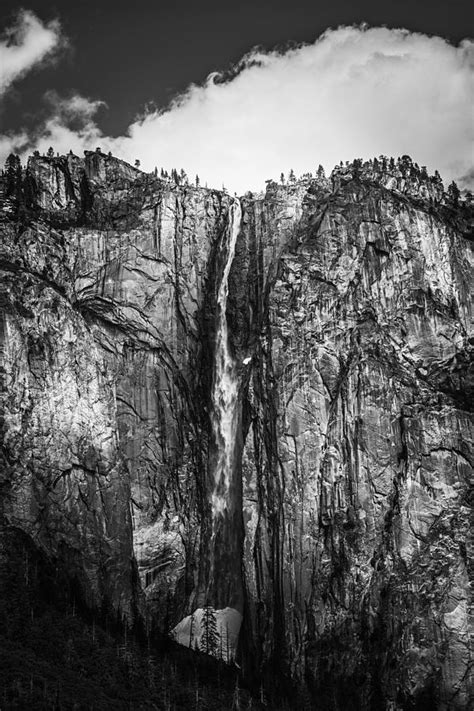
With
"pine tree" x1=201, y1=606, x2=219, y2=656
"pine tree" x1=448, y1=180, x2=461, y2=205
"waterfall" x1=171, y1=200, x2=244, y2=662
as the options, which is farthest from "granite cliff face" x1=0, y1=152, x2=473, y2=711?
"pine tree" x1=448, y1=180, x2=461, y2=205

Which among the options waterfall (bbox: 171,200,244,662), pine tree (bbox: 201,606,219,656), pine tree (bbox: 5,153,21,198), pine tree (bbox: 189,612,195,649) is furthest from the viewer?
pine tree (bbox: 5,153,21,198)

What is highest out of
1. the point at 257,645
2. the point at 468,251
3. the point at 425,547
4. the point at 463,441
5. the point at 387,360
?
the point at 468,251

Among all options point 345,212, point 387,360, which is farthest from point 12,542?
point 345,212

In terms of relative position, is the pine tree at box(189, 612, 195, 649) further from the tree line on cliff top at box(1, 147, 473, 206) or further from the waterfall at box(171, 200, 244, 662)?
the tree line on cliff top at box(1, 147, 473, 206)

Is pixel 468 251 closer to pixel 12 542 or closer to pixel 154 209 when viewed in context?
pixel 154 209

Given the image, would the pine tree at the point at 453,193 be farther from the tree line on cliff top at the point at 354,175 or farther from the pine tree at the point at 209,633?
the pine tree at the point at 209,633

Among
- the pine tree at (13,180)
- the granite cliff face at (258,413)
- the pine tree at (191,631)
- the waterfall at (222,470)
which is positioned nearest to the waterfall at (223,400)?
the waterfall at (222,470)

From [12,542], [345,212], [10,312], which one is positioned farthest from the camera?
[345,212]
